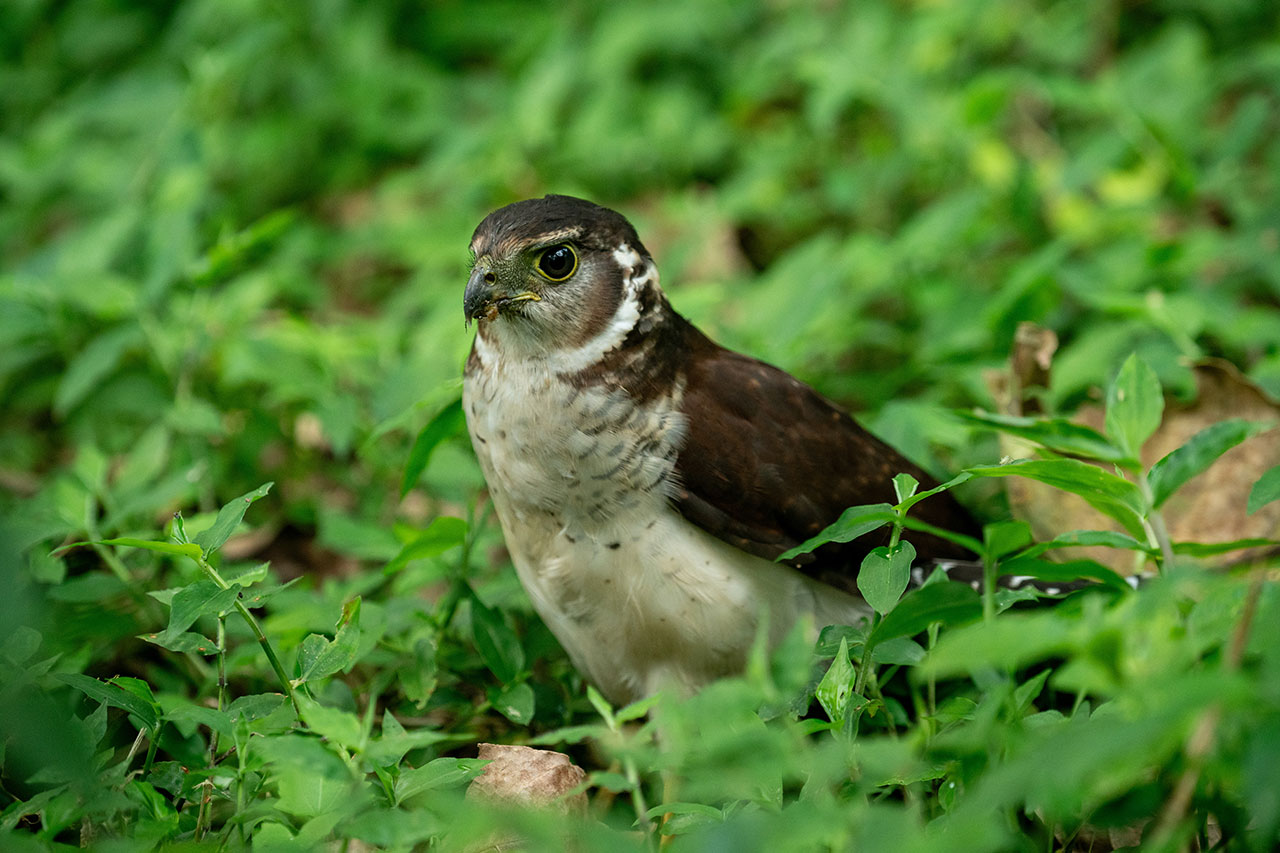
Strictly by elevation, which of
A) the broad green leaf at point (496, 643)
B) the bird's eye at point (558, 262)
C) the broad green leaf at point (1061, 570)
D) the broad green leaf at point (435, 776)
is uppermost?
the bird's eye at point (558, 262)

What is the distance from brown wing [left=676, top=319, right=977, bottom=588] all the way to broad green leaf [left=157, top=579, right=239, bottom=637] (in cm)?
116

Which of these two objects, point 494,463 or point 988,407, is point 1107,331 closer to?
point 988,407

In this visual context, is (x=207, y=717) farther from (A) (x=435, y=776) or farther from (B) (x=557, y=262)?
(B) (x=557, y=262)

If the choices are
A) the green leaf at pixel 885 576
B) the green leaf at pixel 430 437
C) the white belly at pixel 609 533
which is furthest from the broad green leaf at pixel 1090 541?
the green leaf at pixel 430 437

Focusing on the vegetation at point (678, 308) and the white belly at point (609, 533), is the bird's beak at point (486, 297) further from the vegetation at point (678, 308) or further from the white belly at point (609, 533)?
the vegetation at point (678, 308)

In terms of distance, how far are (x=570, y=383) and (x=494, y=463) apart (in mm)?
301

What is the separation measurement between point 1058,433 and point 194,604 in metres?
2.06

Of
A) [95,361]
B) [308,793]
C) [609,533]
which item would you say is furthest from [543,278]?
[95,361]

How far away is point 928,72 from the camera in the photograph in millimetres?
5996

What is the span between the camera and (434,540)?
3.05 metres

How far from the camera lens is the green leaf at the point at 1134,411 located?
261cm

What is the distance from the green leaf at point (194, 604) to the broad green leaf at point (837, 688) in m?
1.27

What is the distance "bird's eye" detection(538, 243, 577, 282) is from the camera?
3.10 meters

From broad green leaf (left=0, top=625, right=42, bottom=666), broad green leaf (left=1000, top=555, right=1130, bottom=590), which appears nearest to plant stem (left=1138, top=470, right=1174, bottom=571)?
broad green leaf (left=1000, top=555, right=1130, bottom=590)
